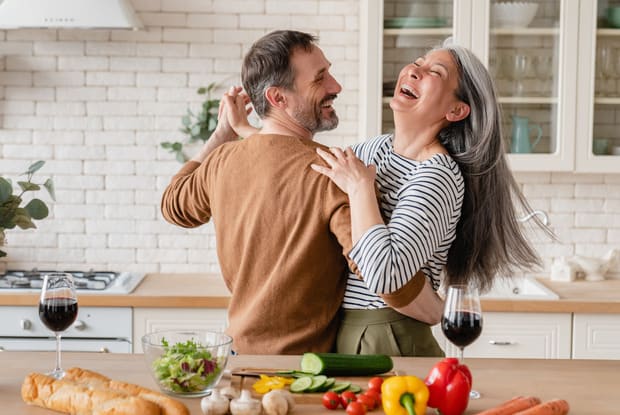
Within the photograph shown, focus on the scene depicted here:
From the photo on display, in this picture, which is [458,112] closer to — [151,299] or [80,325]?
[151,299]

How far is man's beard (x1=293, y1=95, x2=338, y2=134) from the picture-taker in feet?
7.58

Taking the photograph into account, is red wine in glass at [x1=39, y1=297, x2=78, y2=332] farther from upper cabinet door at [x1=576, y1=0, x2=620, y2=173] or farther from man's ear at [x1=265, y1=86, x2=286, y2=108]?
upper cabinet door at [x1=576, y1=0, x2=620, y2=173]

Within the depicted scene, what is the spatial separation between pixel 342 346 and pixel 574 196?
2269mm

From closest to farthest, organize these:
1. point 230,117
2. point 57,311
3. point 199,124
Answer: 1. point 57,311
2. point 230,117
3. point 199,124

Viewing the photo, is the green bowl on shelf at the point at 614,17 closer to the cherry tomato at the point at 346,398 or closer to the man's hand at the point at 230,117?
the man's hand at the point at 230,117

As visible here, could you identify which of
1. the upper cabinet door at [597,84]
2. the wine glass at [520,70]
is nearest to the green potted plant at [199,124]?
the wine glass at [520,70]

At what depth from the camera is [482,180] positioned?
233 centimetres

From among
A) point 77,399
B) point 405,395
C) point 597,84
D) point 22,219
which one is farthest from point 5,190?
point 597,84

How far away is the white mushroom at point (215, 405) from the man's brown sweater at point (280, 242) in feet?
1.83

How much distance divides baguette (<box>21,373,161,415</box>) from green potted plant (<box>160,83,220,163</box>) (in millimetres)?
2447

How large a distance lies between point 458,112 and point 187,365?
1.07 metres

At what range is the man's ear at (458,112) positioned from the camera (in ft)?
7.75

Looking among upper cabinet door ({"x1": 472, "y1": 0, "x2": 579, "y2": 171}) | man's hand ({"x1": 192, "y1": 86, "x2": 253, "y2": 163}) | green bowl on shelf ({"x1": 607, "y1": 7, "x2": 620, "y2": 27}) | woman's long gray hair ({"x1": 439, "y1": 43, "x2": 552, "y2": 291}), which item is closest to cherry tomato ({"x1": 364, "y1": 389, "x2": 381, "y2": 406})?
woman's long gray hair ({"x1": 439, "y1": 43, "x2": 552, "y2": 291})

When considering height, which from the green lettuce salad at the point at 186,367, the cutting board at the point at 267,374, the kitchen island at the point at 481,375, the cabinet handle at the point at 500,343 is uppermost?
the green lettuce salad at the point at 186,367
